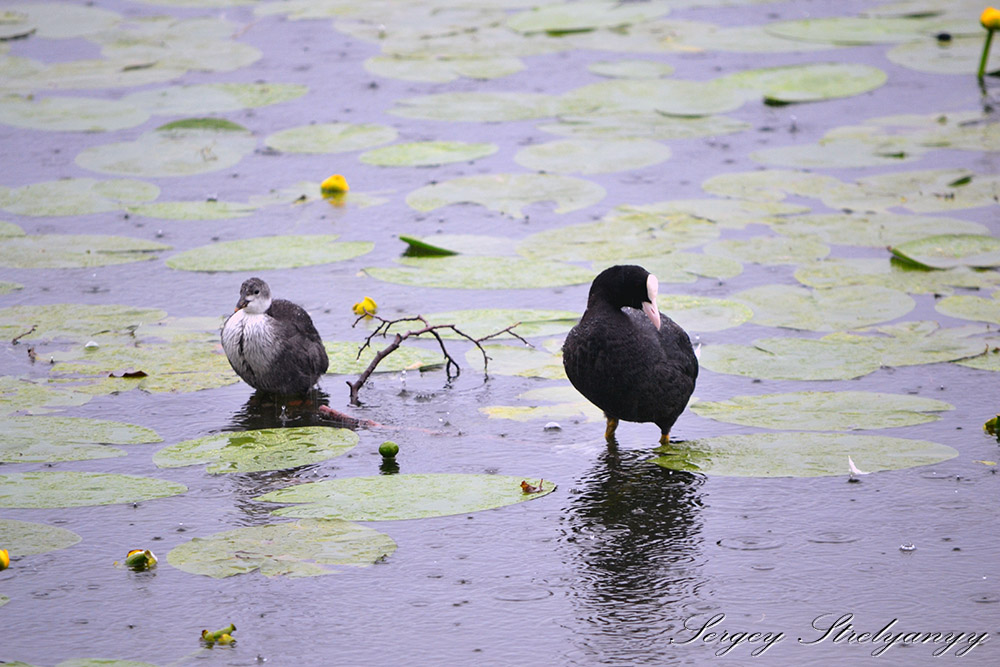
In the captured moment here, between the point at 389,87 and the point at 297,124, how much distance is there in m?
1.01

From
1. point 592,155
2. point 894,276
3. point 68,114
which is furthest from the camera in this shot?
point 68,114

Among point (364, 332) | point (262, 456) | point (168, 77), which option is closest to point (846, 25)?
point (168, 77)

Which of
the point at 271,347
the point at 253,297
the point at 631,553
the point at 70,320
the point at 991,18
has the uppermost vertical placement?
the point at 991,18

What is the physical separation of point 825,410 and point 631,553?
4.12 feet

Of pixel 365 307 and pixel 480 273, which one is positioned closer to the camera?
pixel 365 307

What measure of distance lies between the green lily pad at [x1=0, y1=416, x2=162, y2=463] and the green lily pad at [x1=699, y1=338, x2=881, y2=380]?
230 centimetres

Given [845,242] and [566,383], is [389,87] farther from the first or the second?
[566,383]

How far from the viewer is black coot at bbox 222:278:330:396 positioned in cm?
471

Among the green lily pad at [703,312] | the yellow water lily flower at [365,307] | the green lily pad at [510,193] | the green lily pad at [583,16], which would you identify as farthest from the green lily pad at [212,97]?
the green lily pad at [703,312]

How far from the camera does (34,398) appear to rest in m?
4.69

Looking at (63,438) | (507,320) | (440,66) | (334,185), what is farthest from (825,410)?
(440,66)

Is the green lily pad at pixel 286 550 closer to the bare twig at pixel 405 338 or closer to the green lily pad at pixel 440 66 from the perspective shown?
the bare twig at pixel 405 338

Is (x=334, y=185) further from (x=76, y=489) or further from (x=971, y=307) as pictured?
(x=971, y=307)

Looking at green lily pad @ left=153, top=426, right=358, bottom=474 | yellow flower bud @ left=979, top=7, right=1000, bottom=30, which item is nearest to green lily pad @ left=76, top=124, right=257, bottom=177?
green lily pad @ left=153, top=426, right=358, bottom=474
